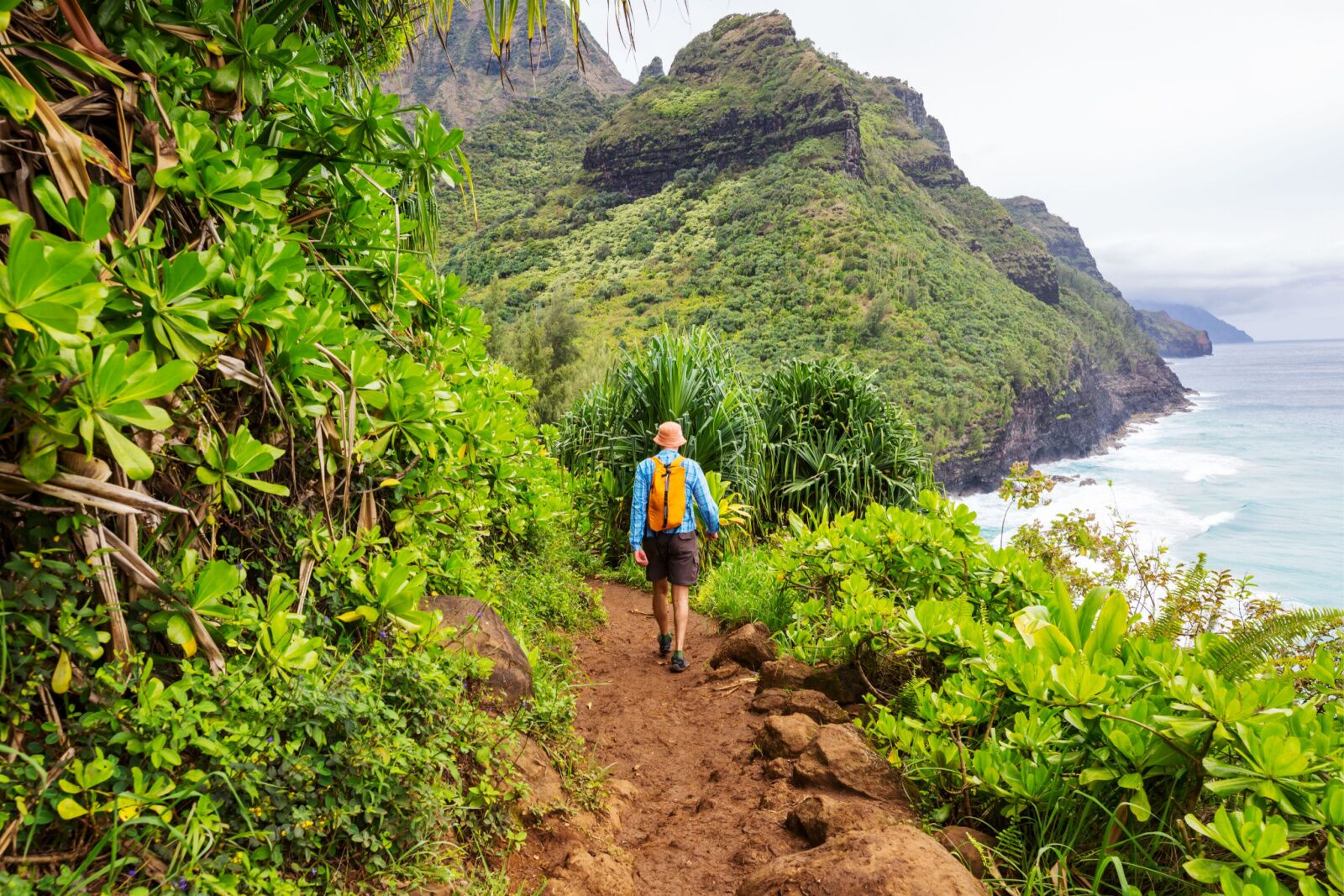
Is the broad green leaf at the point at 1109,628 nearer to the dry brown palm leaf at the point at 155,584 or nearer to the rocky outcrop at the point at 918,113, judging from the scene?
the dry brown palm leaf at the point at 155,584

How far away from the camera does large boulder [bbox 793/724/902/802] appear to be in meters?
2.22

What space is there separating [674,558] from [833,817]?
241 cm

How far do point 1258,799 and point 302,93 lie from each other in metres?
2.98

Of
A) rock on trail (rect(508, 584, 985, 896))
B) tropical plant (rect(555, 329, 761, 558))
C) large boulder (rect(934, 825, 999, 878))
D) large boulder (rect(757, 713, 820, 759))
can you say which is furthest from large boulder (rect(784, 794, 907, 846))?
tropical plant (rect(555, 329, 761, 558))

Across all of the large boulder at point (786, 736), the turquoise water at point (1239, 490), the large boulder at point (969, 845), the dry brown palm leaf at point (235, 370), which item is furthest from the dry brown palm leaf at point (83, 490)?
the turquoise water at point (1239, 490)

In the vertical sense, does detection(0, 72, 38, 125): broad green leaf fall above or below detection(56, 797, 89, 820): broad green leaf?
above

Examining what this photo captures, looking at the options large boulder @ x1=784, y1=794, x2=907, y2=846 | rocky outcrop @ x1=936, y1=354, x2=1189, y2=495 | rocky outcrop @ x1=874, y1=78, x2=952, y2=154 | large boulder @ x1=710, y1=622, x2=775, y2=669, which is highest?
rocky outcrop @ x1=874, y1=78, x2=952, y2=154

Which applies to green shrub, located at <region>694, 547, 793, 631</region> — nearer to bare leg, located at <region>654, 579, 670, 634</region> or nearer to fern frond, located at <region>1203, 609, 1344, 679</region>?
bare leg, located at <region>654, 579, 670, 634</region>

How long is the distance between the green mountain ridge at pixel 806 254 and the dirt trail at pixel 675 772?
2965 cm

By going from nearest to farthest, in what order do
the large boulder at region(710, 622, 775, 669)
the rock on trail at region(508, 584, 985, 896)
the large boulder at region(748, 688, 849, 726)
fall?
1. the rock on trail at region(508, 584, 985, 896)
2. the large boulder at region(748, 688, 849, 726)
3. the large boulder at region(710, 622, 775, 669)

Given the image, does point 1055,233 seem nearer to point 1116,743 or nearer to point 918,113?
point 918,113

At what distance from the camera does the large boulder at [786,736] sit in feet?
8.47

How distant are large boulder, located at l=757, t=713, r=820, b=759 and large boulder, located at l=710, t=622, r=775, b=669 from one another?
1032 mm

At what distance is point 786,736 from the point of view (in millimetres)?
2619
